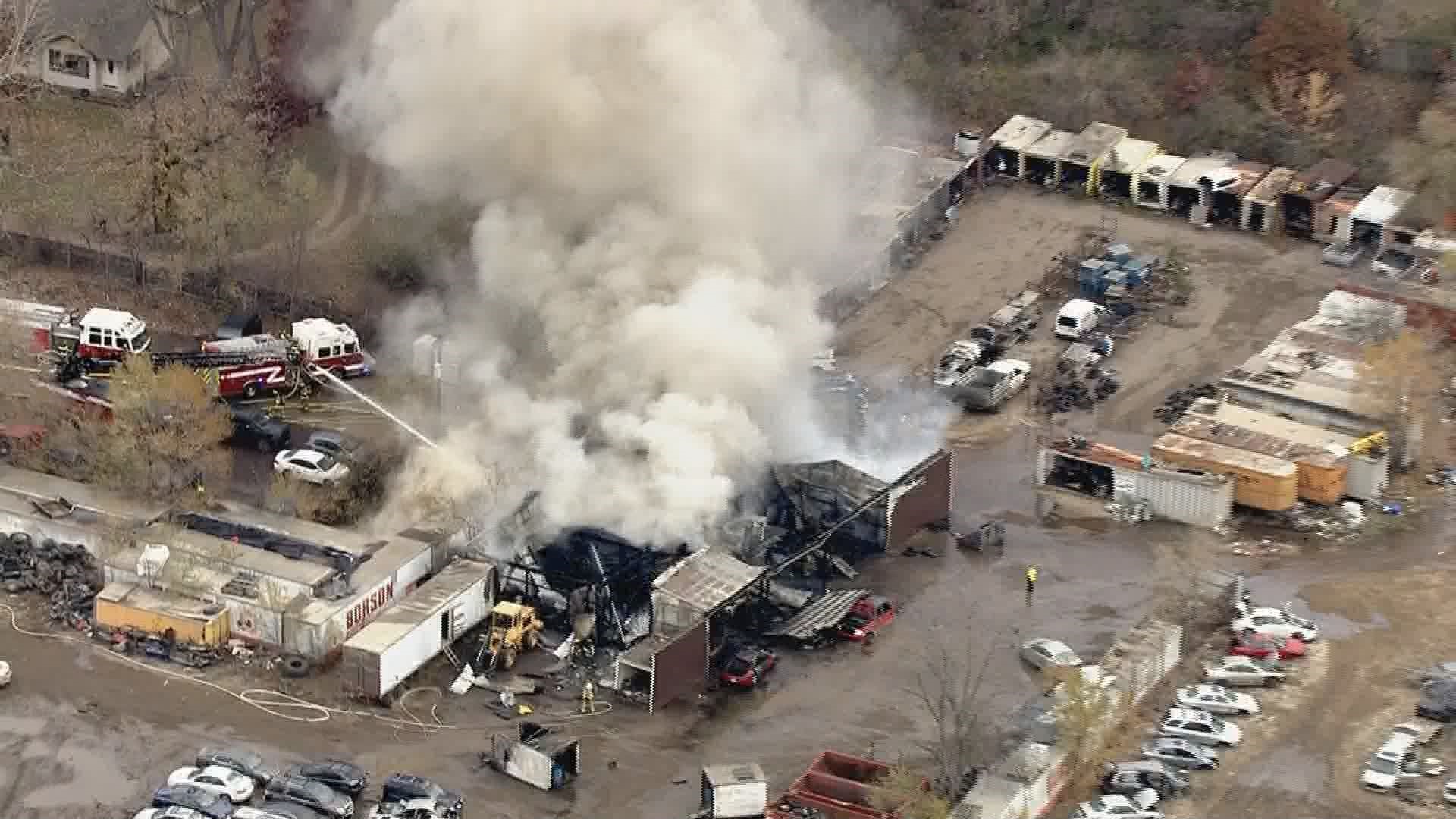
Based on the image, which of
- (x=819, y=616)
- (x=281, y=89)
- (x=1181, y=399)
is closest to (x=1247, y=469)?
(x=1181, y=399)

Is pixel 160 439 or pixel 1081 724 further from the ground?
pixel 160 439

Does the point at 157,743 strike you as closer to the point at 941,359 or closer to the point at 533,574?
the point at 533,574

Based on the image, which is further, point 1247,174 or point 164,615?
point 1247,174

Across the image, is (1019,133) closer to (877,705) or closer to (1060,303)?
(1060,303)

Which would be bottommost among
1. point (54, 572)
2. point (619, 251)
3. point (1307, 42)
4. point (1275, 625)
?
point (54, 572)

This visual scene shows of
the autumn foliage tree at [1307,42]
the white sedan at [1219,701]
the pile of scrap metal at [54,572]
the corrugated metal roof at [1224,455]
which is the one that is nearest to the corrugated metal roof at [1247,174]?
the autumn foliage tree at [1307,42]

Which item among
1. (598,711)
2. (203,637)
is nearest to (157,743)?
(203,637)

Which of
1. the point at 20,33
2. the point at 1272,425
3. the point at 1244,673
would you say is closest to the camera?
the point at 1244,673
